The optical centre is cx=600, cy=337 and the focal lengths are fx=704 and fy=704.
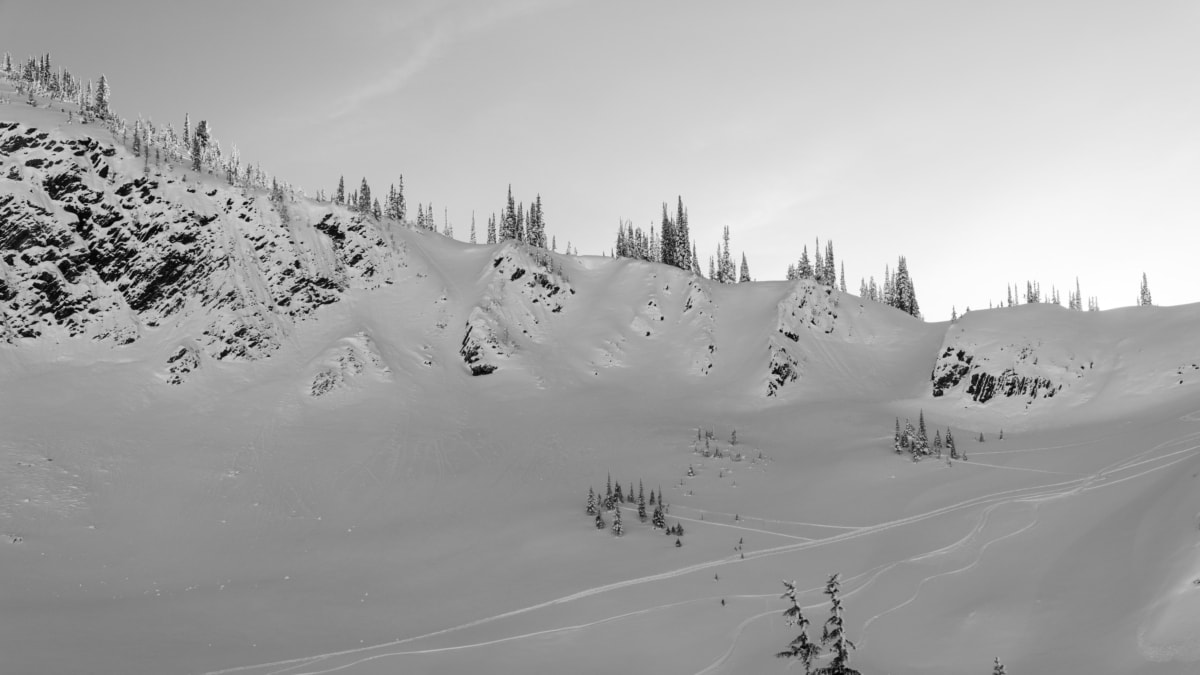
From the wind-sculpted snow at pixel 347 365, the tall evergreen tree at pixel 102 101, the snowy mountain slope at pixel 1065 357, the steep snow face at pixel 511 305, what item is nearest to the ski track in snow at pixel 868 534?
the snowy mountain slope at pixel 1065 357

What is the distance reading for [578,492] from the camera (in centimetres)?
4722

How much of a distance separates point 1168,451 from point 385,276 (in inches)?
2918

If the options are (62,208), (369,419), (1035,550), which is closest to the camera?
(1035,550)

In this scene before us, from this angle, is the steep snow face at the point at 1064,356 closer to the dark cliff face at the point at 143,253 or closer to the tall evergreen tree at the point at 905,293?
the tall evergreen tree at the point at 905,293

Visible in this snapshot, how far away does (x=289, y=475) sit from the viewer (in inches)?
1975

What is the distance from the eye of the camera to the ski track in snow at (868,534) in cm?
2698

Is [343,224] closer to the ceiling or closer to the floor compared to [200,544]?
closer to the ceiling

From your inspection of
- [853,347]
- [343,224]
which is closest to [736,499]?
[853,347]

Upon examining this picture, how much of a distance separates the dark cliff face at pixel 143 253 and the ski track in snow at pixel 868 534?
159 ft

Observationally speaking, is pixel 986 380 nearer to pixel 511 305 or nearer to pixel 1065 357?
pixel 1065 357

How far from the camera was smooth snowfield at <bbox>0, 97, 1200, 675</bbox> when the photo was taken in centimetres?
2685

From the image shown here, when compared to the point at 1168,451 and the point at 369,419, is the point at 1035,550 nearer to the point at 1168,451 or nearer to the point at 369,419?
the point at 1168,451

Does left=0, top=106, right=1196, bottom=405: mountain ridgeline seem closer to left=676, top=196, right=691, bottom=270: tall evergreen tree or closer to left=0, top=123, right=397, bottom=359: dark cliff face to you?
left=0, top=123, right=397, bottom=359: dark cliff face

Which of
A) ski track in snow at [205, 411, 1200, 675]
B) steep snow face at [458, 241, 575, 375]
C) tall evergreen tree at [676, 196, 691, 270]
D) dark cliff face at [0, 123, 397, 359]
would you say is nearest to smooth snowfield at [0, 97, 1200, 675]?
ski track in snow at [205, 411, 1200, 675]
